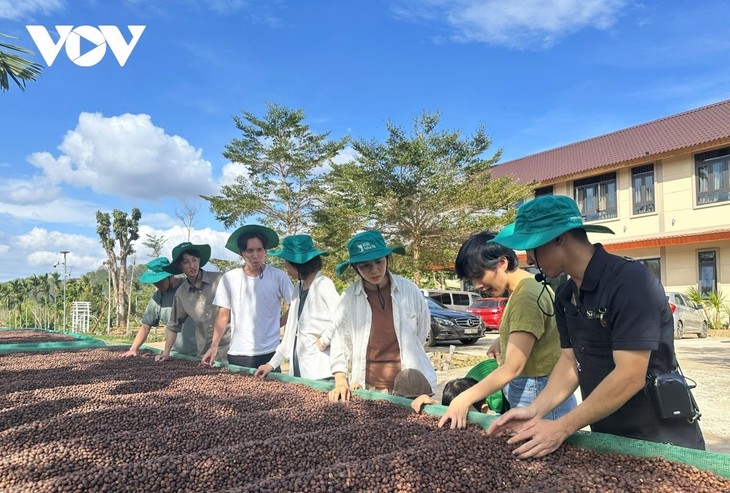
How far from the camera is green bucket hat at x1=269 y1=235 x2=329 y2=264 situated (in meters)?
3.27

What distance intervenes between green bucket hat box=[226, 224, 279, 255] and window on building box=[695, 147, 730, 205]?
51.8 ft

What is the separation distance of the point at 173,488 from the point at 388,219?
11.8 metres

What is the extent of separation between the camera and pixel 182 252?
4.07 m

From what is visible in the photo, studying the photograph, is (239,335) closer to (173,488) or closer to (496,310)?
(173,488)

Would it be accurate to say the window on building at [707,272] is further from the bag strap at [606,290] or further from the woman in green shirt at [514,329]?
the bag strap at [606,290]

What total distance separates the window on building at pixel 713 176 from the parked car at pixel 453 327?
871 cm

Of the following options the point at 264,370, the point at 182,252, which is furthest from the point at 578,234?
the point at 182,252

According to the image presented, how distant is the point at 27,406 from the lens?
2713mm

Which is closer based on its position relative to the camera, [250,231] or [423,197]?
[250,231]

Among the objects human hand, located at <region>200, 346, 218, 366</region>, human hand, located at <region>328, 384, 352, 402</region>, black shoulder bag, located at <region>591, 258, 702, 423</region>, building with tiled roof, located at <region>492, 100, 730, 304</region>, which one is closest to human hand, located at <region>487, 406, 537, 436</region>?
black shoulder bag, located at <region>591, 258, 702, 423</region>

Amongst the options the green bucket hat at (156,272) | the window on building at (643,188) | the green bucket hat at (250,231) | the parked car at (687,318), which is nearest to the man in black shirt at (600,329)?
the green bucket hat at (250,231)

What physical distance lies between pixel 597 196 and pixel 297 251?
17.4m

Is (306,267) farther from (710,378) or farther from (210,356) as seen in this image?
(710,378)

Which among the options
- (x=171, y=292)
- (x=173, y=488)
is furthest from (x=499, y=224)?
(x=173, y=488)
